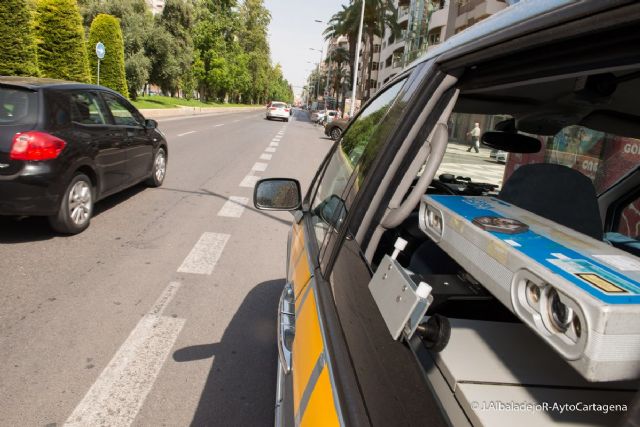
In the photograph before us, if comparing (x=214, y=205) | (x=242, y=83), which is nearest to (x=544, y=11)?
(x=214, y=205)

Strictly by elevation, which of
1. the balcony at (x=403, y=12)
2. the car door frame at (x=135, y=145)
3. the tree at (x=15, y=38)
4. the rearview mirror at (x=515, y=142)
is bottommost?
the car door frame at (x=135, y=145)

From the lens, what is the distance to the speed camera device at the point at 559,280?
731 millimetres

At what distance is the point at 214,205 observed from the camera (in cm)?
731

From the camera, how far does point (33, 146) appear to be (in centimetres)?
458

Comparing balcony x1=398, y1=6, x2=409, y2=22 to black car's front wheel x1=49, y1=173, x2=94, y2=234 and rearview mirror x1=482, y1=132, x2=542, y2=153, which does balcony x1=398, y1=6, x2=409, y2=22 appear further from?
rearview mirror x1=482, y1=132, x2=542, y2=153

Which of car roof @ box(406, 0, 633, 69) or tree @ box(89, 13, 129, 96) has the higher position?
tree @ box(89, 13, 129, 96)

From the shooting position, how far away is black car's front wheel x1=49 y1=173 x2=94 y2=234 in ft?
16.2

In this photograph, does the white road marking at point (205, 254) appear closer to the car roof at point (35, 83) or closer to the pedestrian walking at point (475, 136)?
the car roof at point (35, 83)

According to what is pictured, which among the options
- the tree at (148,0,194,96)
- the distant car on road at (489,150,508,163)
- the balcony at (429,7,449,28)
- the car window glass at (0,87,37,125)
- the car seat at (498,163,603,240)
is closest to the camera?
the car seat at (498,163,603,240)

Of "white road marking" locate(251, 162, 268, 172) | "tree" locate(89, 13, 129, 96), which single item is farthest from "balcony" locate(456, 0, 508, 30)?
"tree" locate(89, 13, 129, 96)

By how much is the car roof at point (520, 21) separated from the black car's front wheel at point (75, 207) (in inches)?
185

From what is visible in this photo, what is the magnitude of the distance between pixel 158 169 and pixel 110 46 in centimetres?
2230

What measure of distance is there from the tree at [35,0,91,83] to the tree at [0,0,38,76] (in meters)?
2.77

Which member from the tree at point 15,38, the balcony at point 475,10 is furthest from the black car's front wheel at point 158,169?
the balcony at point 475,10
